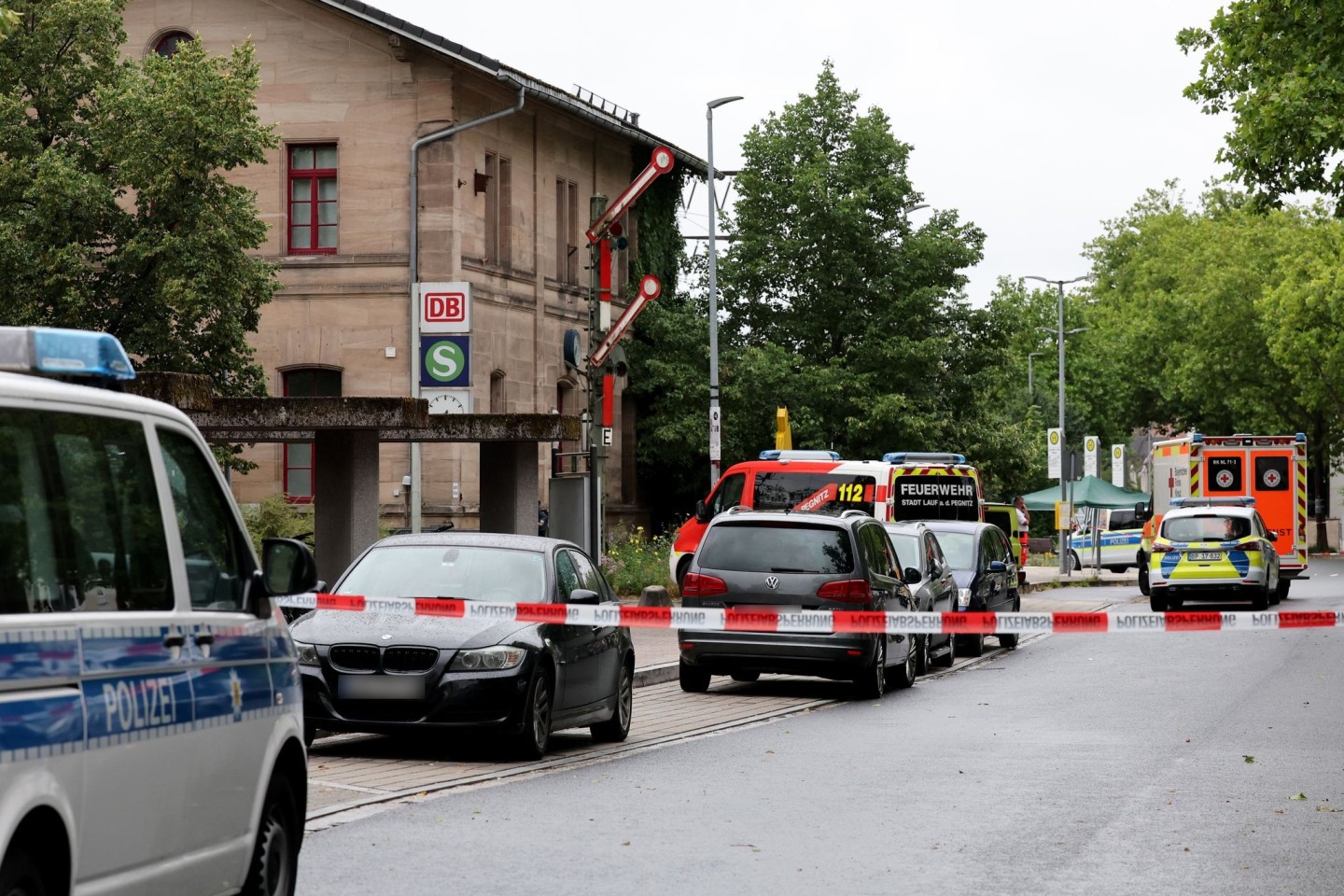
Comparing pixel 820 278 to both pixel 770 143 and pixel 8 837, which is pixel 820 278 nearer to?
pixel 770 143

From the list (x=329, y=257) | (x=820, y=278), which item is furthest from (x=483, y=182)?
(x=820, y=278)

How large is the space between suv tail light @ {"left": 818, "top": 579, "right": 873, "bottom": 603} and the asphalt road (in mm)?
Result: 965

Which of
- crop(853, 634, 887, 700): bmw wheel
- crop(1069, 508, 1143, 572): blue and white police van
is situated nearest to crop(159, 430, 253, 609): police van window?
crop(853, 634, 887, 700): bmw wheel

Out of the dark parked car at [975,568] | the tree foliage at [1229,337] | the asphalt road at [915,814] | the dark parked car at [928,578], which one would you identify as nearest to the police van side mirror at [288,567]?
the asphalt road at [915,814]

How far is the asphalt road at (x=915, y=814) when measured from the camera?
29.6 feet

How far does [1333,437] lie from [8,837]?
262ft

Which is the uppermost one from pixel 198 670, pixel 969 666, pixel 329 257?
pixel 329 257

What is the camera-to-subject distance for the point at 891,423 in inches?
1905

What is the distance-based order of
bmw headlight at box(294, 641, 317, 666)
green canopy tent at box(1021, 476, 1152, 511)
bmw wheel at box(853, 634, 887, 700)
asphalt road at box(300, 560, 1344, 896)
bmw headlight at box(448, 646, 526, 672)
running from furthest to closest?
green canopy tent at box(1021, 476, 1152, 511) → bmw wheel at box(853, 634, 887, 700) → bmw headlight at box(294, 641, 317, 666) → bmw headlight at box(448, 646, 526, 672) → asphalt road at box(300, 560, 1344, 896)

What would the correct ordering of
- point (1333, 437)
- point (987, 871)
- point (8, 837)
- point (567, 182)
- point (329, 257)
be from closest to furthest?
point (8, 837)
point (987, 871)
point (329, 257)
point (567, 182)
point (1333, 437)

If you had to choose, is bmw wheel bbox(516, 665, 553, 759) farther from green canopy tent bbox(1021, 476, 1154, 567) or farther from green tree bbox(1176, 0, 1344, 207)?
green canopy tent bbox(1021, 476, 1154, 567)

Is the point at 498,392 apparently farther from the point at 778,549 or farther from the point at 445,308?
the point at 778,549

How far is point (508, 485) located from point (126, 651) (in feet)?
59.4

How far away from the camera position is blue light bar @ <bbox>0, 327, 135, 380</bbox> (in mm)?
5977
